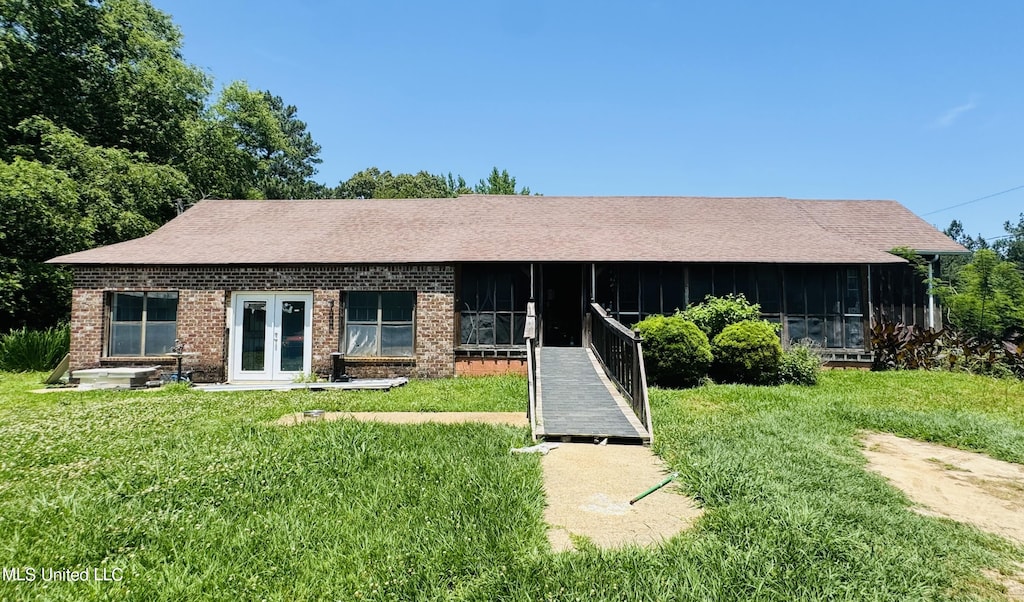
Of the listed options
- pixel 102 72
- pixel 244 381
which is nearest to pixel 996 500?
pixel 244 381

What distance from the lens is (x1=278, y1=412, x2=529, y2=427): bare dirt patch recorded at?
6.77 meters

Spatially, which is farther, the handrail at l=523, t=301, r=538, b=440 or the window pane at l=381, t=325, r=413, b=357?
the window pane at l=381, t=325, r=413, b=357

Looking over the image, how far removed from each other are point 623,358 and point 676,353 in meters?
2.29

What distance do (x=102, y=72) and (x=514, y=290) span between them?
65.7ft

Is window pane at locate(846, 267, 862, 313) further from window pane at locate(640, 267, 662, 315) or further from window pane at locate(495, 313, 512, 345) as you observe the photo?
window pane at locate(495, 313, 512, 345)

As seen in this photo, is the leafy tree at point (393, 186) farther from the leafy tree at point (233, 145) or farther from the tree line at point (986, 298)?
the tree line at point (986, 298)

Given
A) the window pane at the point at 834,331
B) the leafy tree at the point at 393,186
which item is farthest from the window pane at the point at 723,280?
the leafy tree at the point at 393,186

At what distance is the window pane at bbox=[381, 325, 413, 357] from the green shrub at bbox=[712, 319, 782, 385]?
283 inches

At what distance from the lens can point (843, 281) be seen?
12.3m

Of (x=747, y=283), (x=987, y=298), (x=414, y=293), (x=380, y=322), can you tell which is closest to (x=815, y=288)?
(x=747, y=283)

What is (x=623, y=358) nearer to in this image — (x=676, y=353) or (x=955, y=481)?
(x=676, y=353)

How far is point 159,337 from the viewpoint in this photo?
1188 cm

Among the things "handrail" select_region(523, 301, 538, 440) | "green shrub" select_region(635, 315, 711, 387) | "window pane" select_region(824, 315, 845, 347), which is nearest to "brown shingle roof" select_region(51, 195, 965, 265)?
"window pane" select_region(824, 315, 845, 347)

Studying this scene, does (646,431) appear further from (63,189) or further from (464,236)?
(63,189)
